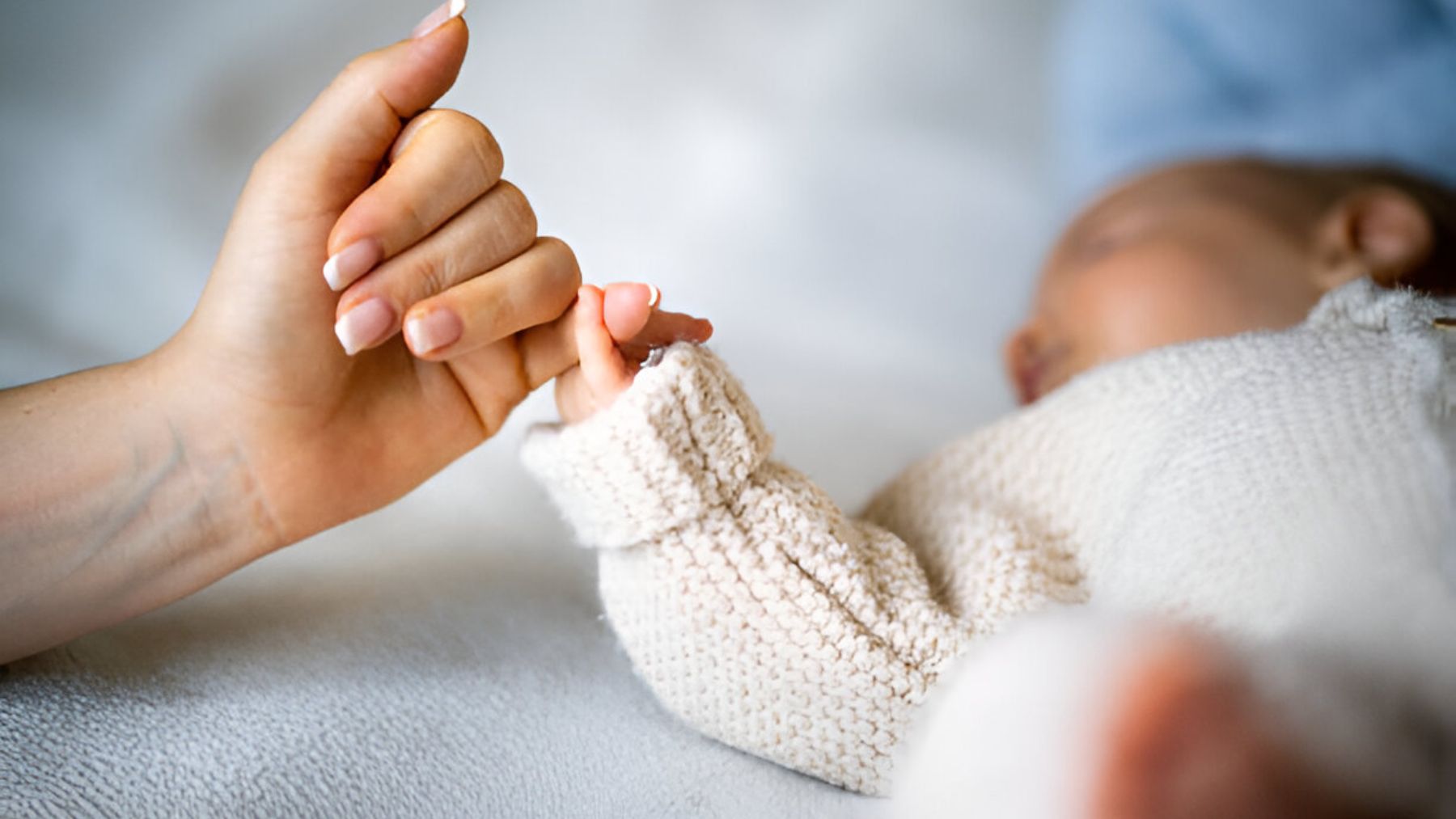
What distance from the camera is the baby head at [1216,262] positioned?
85 centimetres

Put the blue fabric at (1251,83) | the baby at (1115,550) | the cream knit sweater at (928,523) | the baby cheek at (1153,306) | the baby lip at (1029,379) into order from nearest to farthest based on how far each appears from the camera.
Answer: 1. the baby at (1115,550)
2. the cream knit sweater at (928,523)
3. the baby cheek at (1153,306)
4. the baby lip at (1029,379)
5. the blue fabric at (1251,83)

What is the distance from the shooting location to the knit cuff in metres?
0.53

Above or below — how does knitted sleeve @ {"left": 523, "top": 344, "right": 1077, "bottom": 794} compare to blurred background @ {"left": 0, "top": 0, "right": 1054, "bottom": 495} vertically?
below

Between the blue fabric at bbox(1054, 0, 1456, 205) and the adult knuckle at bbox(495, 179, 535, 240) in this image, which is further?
the blue fabric at bbox(1054, 0, 1456, 205)

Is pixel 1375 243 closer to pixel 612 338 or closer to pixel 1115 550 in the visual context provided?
pixel 1115 550

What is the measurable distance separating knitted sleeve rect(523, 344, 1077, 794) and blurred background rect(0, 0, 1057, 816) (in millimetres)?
38

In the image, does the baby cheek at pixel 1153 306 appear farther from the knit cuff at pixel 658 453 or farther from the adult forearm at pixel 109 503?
the adult forearm at pixel 109 503

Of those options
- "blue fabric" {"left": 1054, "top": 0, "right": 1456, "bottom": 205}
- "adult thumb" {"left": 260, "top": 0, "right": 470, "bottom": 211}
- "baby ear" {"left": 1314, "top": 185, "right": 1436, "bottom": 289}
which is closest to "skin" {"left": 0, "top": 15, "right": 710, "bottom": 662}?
"adult thumb" {"left": 260, "top": 0, "right": 470, "bottom": 211}

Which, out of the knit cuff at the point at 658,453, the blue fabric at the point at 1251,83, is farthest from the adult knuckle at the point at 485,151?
the blue fabric at the point at 1251,83

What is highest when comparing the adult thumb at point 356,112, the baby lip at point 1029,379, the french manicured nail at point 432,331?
Result: the adult thumb at point 356,112

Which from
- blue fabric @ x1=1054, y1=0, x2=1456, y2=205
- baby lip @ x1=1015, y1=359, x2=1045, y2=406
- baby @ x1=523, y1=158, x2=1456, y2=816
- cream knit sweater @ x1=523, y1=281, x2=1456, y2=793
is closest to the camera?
baby @ x1=523, y1=158, x2=1456, y2=816

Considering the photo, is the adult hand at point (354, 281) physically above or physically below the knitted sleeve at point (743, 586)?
above

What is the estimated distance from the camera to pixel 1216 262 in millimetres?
881

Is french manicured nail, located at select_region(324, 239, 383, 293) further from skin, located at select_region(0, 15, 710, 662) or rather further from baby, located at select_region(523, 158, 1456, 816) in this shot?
baby, located at select_region(523, 158, 1456, 816)
